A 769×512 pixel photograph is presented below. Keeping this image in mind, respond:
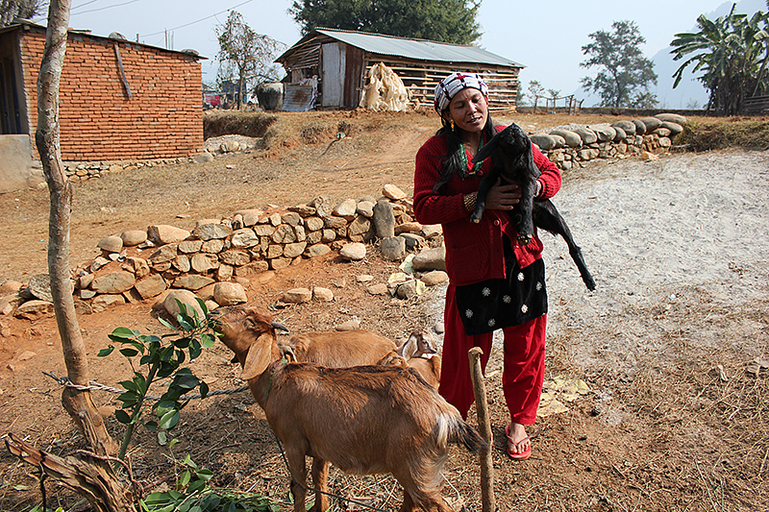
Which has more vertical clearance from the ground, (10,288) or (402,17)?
(402,17)

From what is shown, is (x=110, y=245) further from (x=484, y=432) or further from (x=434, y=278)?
(x=484, y=432)

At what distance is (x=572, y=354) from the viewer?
405cm

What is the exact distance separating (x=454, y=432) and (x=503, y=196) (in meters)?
1.12

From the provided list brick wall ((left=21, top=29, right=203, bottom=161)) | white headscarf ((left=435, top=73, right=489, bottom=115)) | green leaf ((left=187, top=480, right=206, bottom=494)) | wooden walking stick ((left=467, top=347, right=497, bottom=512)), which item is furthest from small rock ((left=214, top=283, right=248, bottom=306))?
brick wall ((left=21, top=29, right=203, bottom=161))

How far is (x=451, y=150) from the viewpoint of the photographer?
2582 mm

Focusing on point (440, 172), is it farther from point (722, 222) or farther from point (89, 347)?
point (722, 222)

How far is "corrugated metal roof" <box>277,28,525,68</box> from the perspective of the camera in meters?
20.5

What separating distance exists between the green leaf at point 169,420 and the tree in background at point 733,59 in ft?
91.0

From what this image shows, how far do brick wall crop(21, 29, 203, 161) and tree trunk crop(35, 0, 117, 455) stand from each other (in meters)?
12.6

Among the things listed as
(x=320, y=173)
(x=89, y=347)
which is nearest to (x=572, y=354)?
(x=89, y=347)

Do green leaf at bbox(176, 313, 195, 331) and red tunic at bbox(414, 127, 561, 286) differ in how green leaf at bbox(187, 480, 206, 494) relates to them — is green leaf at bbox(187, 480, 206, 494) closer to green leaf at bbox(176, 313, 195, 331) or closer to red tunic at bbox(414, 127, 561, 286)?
green leaf at bbox(176, 313, 195, 331)

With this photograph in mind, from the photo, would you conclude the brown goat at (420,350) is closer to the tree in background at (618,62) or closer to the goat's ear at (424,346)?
the goat's ear at (424,346)

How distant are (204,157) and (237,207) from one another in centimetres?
601

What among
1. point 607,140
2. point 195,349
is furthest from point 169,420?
point 607,140
